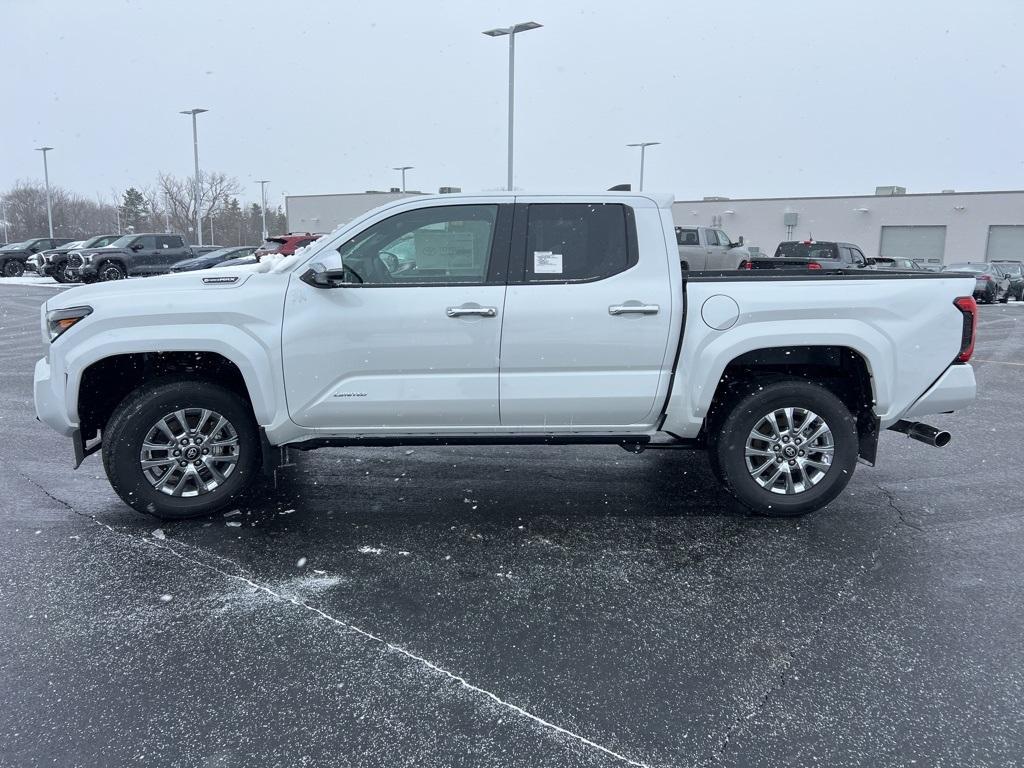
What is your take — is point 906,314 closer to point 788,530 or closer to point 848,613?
point 788,530

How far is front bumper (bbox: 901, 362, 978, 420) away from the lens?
479 cm

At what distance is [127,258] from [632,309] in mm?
26443

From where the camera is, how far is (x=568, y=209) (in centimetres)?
480

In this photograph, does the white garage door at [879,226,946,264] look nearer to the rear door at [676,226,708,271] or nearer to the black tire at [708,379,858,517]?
the rear door at [676,226,708,271]

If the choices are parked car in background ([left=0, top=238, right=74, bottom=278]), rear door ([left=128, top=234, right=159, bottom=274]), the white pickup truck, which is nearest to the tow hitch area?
the white pickup truck

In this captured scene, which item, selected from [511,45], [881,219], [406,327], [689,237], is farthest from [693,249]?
[881,219]

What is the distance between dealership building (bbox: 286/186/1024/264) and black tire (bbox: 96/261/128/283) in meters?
17.6

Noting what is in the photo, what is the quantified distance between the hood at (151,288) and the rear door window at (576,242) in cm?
170

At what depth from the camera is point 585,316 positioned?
15.1 feet

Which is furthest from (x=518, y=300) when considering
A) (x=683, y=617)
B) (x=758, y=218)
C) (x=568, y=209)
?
(x=758, y=218)

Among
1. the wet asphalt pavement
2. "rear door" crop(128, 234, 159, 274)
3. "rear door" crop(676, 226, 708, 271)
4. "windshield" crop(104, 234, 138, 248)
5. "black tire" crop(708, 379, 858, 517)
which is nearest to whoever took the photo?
the wet asphalt pavement

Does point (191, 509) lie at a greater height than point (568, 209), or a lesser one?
lesser

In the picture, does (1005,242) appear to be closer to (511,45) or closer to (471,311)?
(511,45)

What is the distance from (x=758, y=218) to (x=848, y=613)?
49010 millimetres
